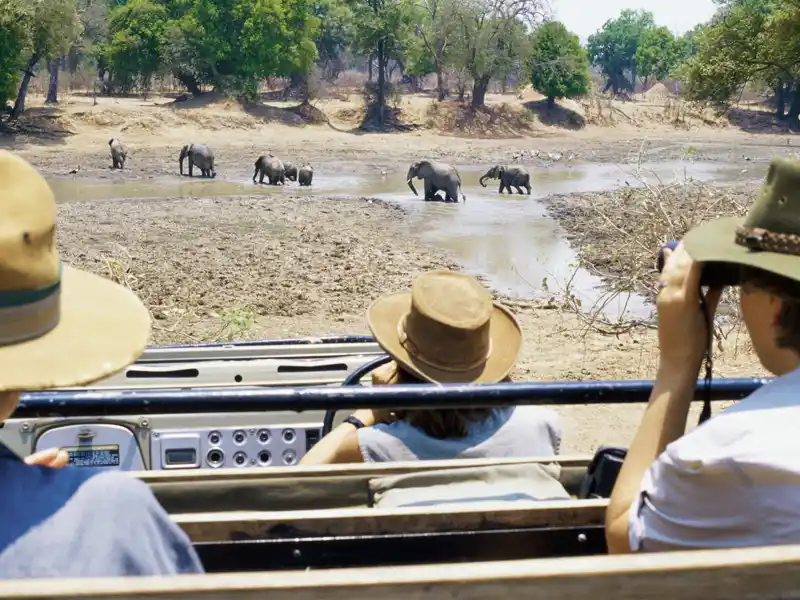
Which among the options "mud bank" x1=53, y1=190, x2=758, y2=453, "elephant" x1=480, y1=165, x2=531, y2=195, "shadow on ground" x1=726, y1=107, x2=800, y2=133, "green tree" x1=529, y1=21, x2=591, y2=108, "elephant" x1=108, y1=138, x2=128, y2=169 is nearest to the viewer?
"mud bank" x1=53, y1=190, x2=758, y2=453

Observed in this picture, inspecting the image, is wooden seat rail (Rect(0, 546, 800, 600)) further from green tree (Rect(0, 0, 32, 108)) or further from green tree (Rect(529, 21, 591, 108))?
green tree (Rect(529, 21, 591, 108))

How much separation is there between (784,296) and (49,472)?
118 cm

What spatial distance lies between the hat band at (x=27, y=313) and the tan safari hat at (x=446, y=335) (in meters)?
1.20

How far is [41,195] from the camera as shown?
1.45m

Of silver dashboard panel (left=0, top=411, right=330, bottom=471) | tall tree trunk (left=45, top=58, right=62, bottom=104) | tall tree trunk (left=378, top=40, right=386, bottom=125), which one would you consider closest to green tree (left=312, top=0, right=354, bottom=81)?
tall tree trunk (left=378, top=40, right=386, bottom=125)

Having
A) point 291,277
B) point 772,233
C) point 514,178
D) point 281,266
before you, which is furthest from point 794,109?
point 772,233

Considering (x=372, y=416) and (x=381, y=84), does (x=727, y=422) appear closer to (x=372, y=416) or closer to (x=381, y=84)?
(x=372, y=416)

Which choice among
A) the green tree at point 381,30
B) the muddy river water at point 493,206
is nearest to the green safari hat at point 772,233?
the muddy river water at point 493,206

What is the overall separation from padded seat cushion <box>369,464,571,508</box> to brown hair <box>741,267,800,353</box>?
669 millimetres

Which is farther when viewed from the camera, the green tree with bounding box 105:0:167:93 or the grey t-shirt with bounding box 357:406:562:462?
the green tree with bounding box 105:0:167:93

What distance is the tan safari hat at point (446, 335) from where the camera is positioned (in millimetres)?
2516

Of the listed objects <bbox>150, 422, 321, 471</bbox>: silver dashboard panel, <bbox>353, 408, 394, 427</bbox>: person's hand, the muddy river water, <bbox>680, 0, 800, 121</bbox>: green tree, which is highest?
<bbox>680, 0, 800, 121</bbox>: green tree

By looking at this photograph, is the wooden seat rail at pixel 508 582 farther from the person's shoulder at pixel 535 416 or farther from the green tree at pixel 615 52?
the green tree at pixel 615 52

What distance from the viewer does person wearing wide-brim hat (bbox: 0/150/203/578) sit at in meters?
1.38
